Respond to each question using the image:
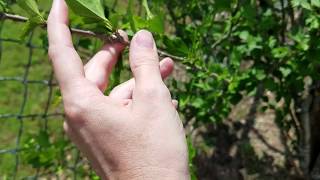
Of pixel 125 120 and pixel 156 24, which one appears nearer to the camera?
pixel 125 120

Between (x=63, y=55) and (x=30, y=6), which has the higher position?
(x=30, y=6)

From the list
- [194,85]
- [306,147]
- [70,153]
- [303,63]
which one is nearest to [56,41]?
[194,85]

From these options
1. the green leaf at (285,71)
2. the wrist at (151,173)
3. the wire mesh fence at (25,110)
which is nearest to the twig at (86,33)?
the wrist at (151,173)

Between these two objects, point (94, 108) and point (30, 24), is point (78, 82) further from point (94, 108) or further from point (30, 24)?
point (30, 24)

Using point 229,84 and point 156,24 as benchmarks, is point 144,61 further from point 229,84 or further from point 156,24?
point 229,84

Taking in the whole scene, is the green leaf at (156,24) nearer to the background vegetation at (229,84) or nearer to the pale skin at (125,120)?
the background vegetation at (229,84)

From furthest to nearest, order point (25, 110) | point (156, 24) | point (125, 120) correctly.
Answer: point (25, 110)
point (156, 24)
point (125, 120)

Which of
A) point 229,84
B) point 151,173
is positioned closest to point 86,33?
point 151,173
